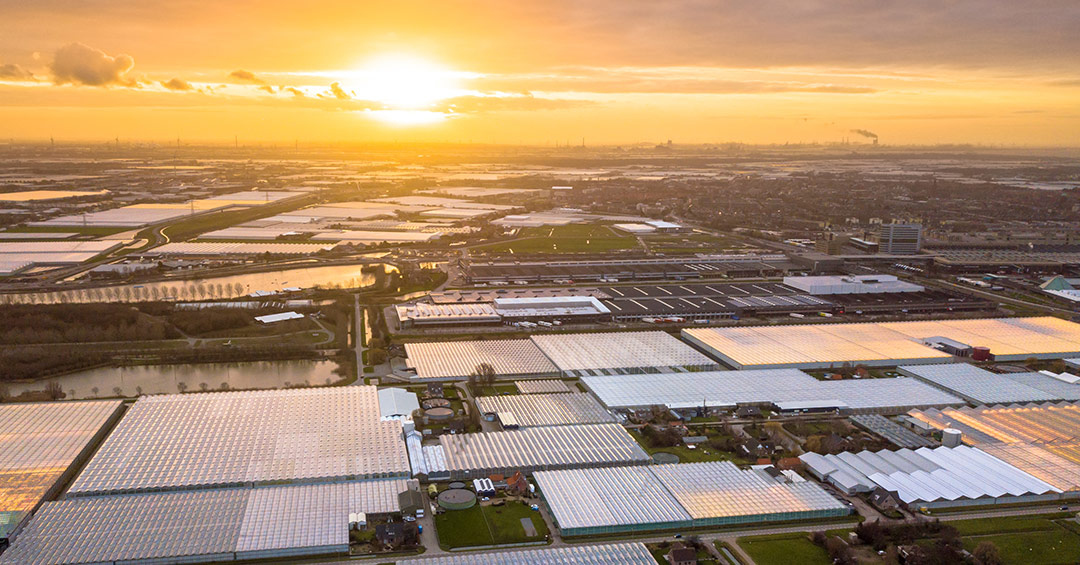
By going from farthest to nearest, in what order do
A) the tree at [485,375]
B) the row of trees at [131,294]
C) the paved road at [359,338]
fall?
1. the row of trees at [131,294]
2. the paved road at [359,338]
3. the tree at [485,375]

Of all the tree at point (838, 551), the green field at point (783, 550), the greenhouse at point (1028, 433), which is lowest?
Result: the green field at point (783, 550)

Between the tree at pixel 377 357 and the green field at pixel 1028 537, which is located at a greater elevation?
the tree at pixel 377 357

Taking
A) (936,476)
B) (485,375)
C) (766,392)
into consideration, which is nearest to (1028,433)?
(936,476)

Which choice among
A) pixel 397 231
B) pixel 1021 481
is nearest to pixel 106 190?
pixel 397 231

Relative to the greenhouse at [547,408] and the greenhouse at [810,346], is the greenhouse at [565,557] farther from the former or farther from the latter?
the greenhouse at [810,346]

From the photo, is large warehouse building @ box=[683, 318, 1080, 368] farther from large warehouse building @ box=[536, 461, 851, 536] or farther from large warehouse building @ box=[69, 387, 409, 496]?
large warehouse building @ box=[69, 387, 409, 496]

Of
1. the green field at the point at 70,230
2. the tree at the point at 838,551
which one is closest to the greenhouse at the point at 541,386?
the tree at the point at 838,551

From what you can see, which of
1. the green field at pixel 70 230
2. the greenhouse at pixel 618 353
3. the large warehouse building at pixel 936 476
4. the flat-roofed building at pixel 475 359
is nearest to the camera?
the large warehouse building at pixel 936 476

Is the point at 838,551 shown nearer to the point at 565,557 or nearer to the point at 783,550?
the point at 783,550

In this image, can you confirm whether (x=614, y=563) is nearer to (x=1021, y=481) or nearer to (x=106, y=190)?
(x=1021, y=481)
